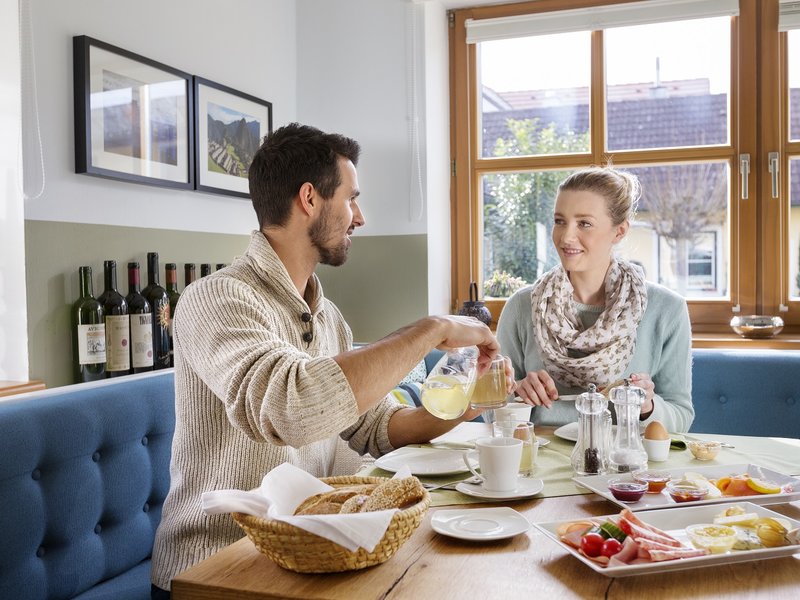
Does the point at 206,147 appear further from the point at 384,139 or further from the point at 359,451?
the point at 359,451

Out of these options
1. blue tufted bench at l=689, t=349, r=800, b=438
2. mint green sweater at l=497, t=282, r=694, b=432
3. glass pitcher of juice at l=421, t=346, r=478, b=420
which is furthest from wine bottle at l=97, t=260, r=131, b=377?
blue tufted bench at l=689, t=349, r=800, b=438

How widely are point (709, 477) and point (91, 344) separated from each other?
172 cm

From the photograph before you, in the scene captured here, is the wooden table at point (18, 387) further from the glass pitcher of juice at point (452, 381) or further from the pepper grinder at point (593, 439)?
the pepper grinder at point (593, 439)

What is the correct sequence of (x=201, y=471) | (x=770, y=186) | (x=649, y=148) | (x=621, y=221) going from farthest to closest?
(x=649, y=148) < (x=770, y=186) < (x=621, y=221) < (x=201, y=471)

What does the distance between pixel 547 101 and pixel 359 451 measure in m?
2.45

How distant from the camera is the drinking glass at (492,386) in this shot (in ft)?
4.47

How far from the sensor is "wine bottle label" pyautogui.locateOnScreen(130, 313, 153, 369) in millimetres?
2330

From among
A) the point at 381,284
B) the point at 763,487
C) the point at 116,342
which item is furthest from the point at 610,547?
the point at 381,284

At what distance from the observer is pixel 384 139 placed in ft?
11.5

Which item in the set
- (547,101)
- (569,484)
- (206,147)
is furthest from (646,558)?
(547,101)

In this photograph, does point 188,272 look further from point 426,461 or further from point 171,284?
point 426,461

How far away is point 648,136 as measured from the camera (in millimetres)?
3434

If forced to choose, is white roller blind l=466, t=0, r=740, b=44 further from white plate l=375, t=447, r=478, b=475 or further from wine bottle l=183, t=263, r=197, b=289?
white plate l=375, t=447, r=478, b=475

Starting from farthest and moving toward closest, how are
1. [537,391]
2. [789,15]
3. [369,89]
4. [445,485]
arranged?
1. [369,89]
2. [789,15]
3. [537,391]
4. [445,485]
